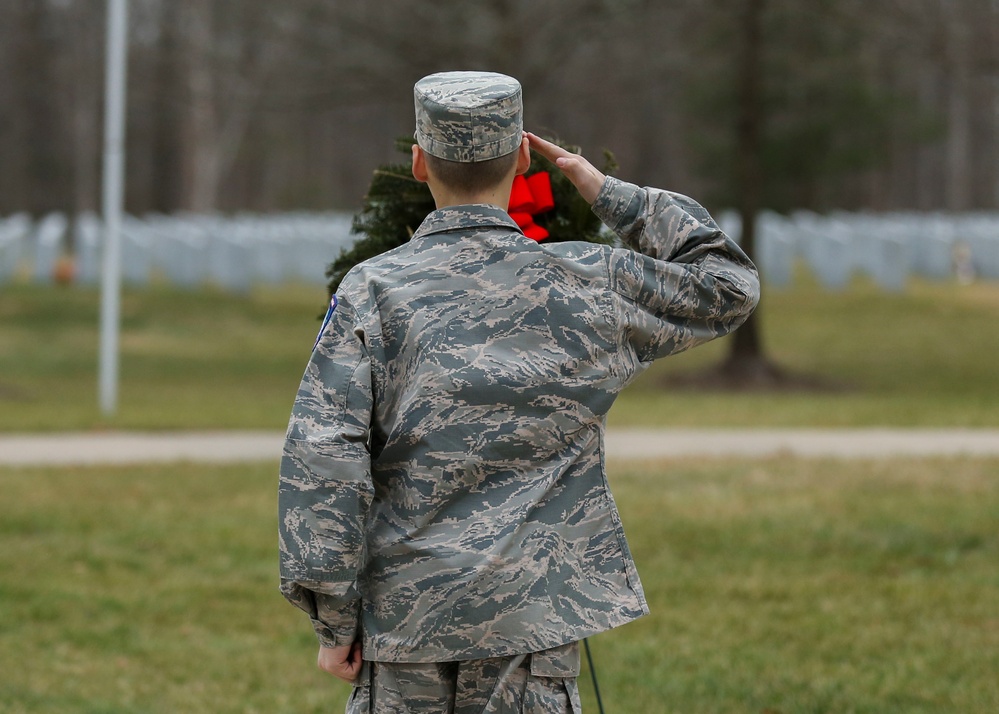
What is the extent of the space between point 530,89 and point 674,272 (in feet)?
43.9

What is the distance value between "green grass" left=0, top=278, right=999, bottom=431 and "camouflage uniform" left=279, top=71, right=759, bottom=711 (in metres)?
5.31

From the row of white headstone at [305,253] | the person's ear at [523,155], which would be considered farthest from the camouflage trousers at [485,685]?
the row of white headstone at [305,253]

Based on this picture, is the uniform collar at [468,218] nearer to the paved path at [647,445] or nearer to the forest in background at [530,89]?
the forest in background at [530,89]

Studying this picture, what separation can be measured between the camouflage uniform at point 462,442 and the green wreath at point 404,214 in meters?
0.72

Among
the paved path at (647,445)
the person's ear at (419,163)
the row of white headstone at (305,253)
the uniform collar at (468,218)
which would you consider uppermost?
the person's ear at (419,163)

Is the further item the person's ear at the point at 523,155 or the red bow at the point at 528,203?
the red bow at the point at 528,203

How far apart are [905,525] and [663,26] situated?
36.3 ft

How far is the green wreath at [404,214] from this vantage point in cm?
313

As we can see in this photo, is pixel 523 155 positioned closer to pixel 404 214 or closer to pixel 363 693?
pixel 404 214

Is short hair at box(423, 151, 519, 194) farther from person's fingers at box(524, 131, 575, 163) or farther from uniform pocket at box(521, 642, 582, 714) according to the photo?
uniform pocket at box(521, 642, 582, 714)

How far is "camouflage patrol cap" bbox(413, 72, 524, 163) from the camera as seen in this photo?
2.30 metres

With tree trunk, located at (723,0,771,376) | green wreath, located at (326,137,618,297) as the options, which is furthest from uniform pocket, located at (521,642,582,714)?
tree trunk, located at (723,0,771,376)

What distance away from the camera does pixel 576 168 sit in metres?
2.53

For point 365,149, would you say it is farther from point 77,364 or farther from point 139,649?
point 139,649
